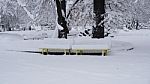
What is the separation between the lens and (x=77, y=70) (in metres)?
13.1

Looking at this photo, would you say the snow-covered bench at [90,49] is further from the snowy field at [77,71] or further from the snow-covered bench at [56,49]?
the snowy field at [77,71]

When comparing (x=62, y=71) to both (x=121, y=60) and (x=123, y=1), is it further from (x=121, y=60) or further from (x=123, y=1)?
(x=123, y=1)

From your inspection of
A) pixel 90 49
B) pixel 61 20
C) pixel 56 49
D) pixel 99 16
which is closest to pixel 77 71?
pixel 90 49

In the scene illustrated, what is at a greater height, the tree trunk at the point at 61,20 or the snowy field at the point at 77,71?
the tree trunk at the point at 61,20

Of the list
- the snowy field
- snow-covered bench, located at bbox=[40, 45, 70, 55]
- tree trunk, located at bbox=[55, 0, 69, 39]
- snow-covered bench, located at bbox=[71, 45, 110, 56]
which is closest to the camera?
the snowy field

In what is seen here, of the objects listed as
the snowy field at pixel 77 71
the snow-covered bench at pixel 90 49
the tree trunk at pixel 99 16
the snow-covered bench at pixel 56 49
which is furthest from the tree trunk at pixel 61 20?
the snowy field at pixel 77 71

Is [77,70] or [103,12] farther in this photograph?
[103,12]

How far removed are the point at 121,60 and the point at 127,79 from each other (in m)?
5.17

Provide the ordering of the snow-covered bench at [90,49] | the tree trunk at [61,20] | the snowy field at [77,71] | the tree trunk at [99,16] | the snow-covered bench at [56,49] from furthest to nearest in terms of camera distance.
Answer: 1. the tree trunk at [61,20]
2. the tree trunk at [99,16]
3. the snow-covered bench at [56,49]
4. the snow-covered bench at [90,49]
5. the snowy field at [77,71]

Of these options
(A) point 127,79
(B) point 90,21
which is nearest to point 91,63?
(A) point 127,79

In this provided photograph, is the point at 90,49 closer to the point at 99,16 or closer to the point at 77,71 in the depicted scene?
the point at 99,16

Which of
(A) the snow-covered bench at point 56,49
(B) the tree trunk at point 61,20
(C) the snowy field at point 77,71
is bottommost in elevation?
(C) the snowy field at point 77,71

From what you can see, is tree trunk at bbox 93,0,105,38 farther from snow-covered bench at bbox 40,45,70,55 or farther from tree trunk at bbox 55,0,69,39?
snow-covered bench at bbox 40,45,70,55

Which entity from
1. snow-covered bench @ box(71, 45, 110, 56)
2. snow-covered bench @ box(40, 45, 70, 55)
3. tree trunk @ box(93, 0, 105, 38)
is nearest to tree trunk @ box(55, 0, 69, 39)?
tree trunk @ box(93, 0, 105, 38)
